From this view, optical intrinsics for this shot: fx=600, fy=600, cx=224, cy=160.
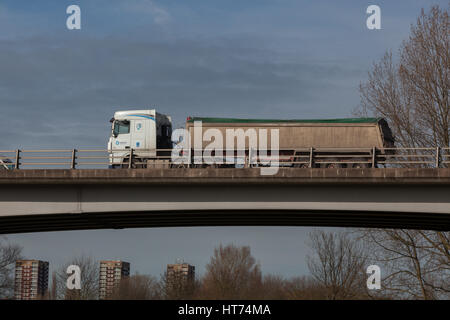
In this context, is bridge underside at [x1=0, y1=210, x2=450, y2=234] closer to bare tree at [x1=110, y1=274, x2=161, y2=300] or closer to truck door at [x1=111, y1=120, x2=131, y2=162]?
truck door at [x1=111, y1=120, x2=131, y2=162]

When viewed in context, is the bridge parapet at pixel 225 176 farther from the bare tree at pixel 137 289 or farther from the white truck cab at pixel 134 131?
the bare tree at pixel 137 289

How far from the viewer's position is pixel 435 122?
111 ft

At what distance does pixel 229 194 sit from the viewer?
81.9ft

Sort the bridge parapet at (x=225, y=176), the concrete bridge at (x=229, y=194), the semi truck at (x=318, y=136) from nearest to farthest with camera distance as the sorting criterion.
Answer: the bridge parapet at (x=225, y=176) → the concrete bridge at (x=229, y=194) → the semi truck at (x=318, y=136)

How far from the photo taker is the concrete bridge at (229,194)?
2348cm

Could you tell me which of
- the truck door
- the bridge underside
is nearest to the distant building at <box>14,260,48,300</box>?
the bridge underside

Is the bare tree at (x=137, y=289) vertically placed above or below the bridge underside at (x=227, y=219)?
below

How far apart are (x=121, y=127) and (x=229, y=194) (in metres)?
9.43

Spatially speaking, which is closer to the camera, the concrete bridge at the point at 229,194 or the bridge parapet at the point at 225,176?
the bridge parapet at the point at 225,176

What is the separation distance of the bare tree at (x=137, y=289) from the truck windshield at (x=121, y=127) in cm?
3969

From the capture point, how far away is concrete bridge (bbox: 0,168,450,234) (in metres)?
23.5

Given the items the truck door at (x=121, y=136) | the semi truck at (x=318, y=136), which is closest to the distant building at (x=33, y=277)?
the truck door at (x=121, y=136)

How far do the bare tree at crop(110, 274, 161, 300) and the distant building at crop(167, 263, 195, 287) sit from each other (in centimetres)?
226
